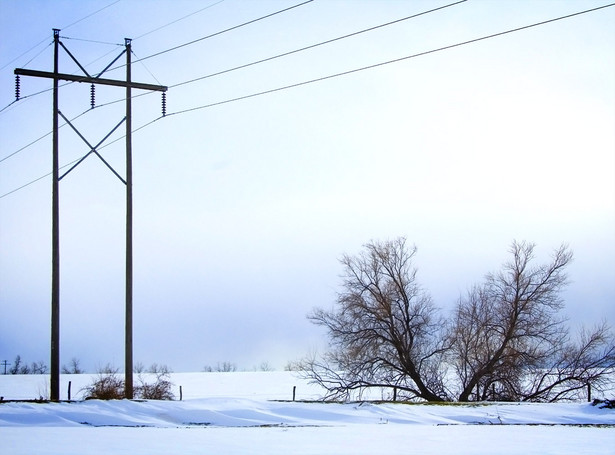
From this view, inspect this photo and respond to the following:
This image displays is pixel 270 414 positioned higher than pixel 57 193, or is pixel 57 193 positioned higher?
pixel 57 193

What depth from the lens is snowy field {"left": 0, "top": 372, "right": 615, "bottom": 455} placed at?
34.1ft

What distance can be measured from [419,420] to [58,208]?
12339mm

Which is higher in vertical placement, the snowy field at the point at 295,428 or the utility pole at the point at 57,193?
the utility pole at the point at 57,193

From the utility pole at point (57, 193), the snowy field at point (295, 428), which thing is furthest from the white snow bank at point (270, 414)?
the utility pole at point (57, 193)

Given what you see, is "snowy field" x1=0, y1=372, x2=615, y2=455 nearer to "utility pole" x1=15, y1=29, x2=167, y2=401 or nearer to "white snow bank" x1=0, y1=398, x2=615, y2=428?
"white snow bank" x1=0, y1=398, x2=615, y2=428

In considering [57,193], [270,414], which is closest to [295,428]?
[270,414]

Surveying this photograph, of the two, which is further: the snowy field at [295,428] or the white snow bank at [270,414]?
the white snow bank at [270,414]

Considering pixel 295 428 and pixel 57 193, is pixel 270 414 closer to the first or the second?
pixel 295 428

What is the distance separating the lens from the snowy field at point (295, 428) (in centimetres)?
1038

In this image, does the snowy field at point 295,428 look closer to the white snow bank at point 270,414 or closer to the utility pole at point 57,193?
the white snow bank at point 270,414

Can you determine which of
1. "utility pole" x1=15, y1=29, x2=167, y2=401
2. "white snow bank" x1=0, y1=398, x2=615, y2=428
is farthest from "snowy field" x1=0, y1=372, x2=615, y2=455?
"utility pole" x1=15, y1=29, x2=167, y2=401

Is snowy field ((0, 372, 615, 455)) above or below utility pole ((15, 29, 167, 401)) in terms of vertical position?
below

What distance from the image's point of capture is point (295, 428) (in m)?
14.3

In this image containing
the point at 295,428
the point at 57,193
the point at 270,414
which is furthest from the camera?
the point at 57,193
